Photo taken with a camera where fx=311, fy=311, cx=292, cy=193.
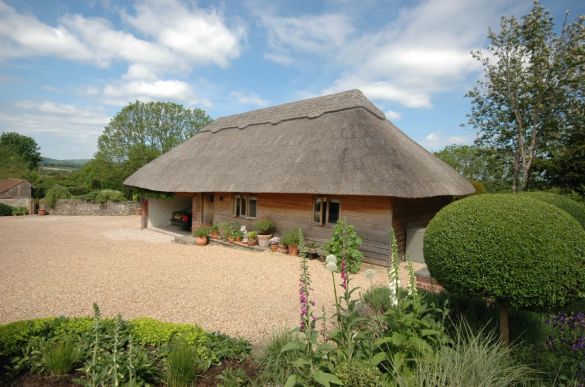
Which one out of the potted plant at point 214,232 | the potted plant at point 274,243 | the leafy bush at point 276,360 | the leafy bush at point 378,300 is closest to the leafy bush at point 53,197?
the potted plant at point 214,232

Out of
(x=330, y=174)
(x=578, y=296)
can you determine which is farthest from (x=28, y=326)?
(x=330, y=174)

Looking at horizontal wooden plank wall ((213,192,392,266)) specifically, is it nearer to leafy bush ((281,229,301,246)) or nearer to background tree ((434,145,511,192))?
leafy bush ((281,229,301,246))

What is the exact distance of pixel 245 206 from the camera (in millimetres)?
13188

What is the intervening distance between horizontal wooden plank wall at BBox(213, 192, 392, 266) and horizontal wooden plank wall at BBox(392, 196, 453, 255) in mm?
481

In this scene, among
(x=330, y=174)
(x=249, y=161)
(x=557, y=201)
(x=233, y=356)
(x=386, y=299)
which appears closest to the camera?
(x=233, y=356)

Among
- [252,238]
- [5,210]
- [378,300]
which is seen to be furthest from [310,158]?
[5,210]

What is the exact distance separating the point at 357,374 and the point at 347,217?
7636 mm

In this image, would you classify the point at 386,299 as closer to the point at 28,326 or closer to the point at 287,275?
the point at 287,275

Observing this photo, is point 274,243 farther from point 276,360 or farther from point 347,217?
point 276,360

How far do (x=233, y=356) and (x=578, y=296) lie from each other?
387 cm

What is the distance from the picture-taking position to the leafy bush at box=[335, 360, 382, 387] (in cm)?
268

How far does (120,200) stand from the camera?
2223 centimetres

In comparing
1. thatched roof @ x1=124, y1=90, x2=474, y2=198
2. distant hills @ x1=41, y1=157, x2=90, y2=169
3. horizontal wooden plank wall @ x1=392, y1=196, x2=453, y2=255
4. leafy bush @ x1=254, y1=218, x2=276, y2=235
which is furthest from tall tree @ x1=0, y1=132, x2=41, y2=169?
horizontal wooden plank wall @ x1=392, y1=196, x2=453, y2=255

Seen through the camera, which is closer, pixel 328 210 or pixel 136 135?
pixel 328 210
